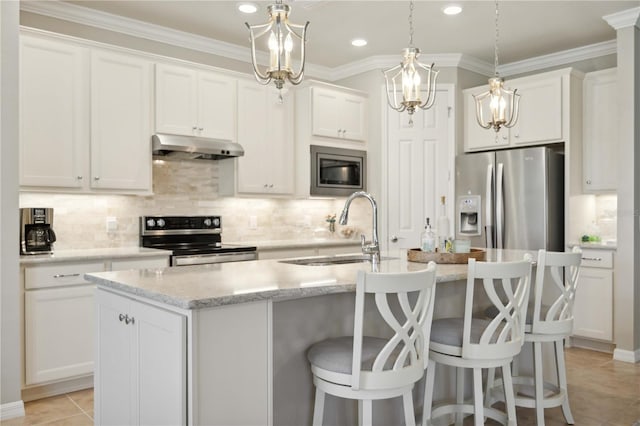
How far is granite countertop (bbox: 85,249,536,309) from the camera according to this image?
1.83 m

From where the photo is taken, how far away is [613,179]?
15.2 feet

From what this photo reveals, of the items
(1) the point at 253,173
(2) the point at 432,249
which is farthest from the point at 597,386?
(1) the point at 253,173

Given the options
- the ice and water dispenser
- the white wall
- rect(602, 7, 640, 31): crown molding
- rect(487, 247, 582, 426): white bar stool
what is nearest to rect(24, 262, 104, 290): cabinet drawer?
the white wall

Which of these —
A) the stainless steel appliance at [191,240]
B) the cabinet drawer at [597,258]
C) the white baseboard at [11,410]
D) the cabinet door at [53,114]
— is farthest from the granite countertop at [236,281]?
the cabinet drawer at [597,258]

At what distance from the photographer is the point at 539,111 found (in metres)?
4.84

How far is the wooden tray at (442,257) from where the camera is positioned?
2.89 metres

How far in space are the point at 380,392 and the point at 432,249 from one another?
125 cm

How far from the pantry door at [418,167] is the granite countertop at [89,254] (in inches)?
92.8

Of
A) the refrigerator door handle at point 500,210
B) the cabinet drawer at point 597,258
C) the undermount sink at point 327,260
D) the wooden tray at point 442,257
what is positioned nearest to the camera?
the wooden tray at point 442,257

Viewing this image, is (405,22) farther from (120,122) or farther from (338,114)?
(120,122)

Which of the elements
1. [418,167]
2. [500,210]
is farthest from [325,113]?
[500,210]

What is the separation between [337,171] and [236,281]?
325 centimetres

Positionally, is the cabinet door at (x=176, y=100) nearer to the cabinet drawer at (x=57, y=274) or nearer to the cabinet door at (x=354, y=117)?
the cabinet drawer at (x=57, y=274)

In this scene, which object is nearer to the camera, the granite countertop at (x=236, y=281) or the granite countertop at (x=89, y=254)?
the granite countertop at (x=236, y=281)
